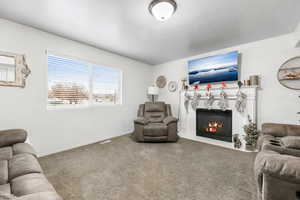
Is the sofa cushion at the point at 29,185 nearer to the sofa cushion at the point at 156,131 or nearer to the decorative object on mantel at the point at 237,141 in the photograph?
the sofa cushion at the point at 156,131

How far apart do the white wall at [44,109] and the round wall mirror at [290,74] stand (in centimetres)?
379

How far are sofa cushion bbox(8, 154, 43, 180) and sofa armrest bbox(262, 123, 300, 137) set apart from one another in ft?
10.5

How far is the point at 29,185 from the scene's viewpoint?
930mm

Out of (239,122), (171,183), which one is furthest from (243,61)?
(171,183)

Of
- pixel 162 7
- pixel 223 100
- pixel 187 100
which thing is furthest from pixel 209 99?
pixel 162 7

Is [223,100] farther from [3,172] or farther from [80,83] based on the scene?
[3,172]

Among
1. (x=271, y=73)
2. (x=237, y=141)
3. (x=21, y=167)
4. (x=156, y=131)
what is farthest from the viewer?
(x=156, y=131)

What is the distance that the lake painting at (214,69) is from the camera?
9.67ft

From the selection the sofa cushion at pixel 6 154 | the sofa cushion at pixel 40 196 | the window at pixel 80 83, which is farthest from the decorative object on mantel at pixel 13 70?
the sofa cushion at pixel 40 196

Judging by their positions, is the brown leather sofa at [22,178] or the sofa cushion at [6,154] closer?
the brown leather sofa at [22,178]

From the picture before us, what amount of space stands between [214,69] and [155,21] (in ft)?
6.47

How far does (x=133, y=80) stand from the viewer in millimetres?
4180

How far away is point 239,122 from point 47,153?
13.5 ft

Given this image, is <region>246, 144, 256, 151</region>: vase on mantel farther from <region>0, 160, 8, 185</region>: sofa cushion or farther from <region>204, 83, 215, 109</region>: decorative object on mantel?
<region>0, 160, 8, 185</region>: sofa cushion
